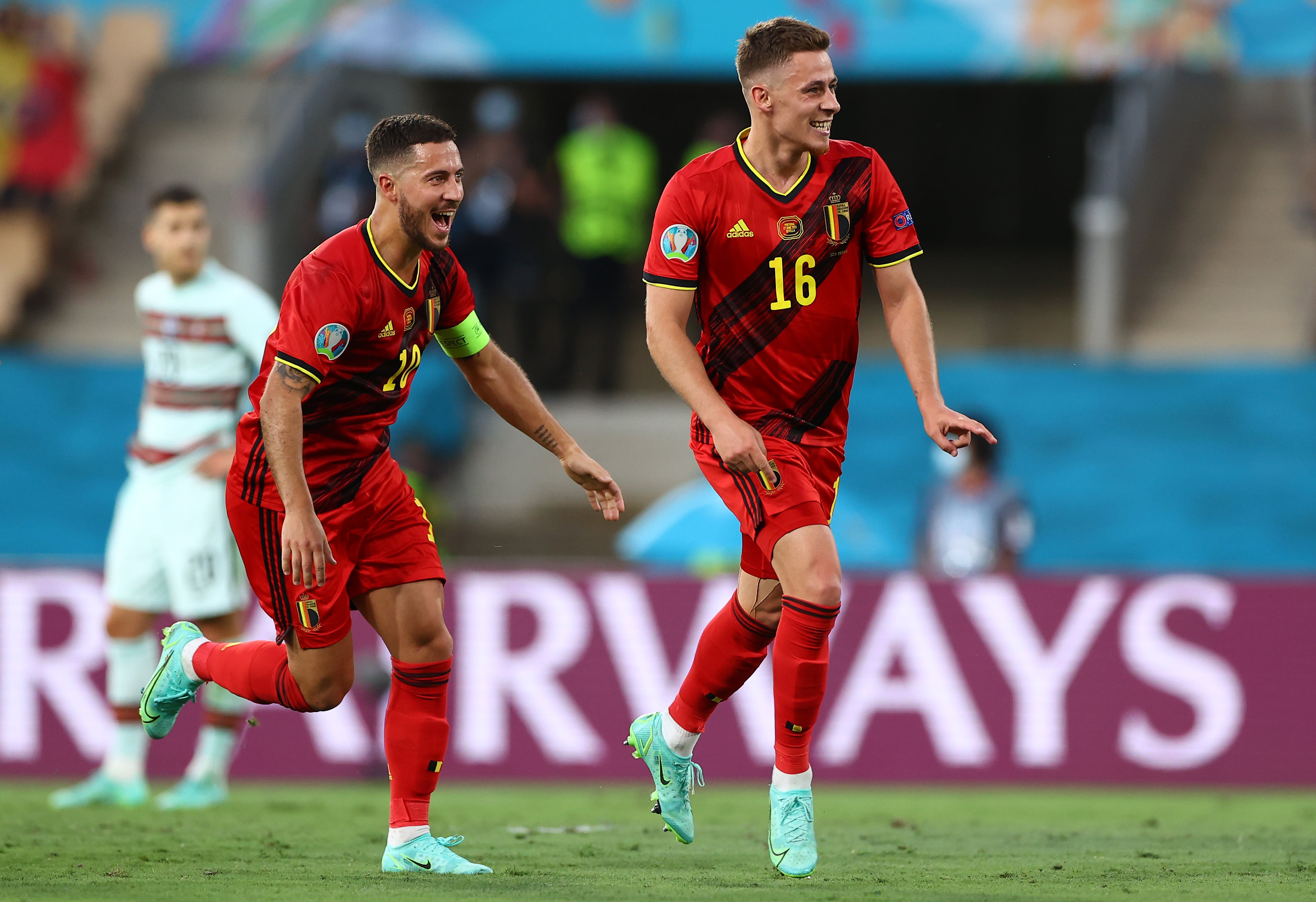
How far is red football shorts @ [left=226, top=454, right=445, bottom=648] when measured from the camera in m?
6.13

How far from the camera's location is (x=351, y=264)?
588cm

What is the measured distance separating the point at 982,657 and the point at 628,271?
9312mm

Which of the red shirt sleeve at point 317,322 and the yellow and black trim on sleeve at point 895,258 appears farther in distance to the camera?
the yellow and black trim on sleeve at point 895,258

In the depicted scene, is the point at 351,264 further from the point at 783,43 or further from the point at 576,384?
the point at 576,384

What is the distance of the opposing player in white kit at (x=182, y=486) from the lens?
8.65 meters

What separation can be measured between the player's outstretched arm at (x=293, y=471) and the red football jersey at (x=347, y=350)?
68 millimetres

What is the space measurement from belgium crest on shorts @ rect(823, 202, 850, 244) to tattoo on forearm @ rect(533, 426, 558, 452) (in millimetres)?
1164

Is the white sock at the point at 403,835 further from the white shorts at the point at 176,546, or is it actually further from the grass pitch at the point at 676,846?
the white shorts at the point at 176,546

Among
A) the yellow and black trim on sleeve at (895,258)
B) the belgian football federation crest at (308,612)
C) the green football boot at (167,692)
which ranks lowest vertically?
the green football boot at (167,692)

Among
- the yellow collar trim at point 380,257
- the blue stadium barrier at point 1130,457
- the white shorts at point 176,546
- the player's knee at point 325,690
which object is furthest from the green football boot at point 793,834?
the blue stadium barrier at point 1130,457

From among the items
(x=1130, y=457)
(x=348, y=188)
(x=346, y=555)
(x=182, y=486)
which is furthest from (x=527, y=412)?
(x=348, y=188)

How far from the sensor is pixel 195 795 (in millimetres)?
8695

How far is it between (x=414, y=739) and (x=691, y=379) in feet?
4.96

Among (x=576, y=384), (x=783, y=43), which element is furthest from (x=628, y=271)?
(x=783, y=43)
